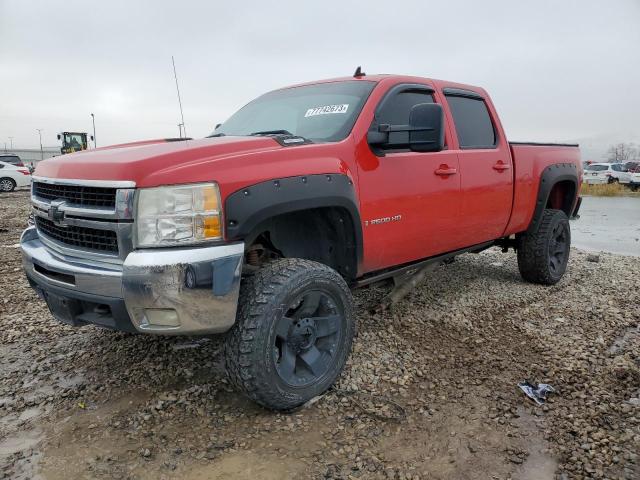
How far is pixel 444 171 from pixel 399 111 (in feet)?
1.80

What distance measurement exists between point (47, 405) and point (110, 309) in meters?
0.88

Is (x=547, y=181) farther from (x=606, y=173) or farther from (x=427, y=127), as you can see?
(x=606, y=173)

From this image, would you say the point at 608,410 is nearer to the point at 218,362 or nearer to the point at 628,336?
the point at 628,336

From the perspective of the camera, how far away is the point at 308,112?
11.7 ft

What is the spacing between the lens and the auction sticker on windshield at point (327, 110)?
3.40m

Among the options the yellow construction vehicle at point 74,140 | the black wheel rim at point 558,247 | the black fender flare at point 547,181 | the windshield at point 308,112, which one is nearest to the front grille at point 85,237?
the windshield at point 308,112

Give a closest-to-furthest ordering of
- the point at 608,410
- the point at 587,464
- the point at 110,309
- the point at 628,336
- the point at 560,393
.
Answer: the point at 587,464 → the point at 110,309 → the point at 608,410 → the point at 560,393 → the point at 628,336

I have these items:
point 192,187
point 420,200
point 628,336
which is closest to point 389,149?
point 420,200

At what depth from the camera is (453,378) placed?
322cm

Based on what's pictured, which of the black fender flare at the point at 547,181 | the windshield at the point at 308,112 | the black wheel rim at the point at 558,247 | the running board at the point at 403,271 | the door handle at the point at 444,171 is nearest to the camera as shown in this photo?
the windshield at the point at 308,112

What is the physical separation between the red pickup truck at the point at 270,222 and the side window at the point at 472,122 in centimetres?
6

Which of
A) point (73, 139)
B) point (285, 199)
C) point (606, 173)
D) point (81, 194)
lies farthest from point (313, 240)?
point (73, 139)

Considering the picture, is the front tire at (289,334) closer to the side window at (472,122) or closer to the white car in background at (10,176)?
the side window at (472,122)

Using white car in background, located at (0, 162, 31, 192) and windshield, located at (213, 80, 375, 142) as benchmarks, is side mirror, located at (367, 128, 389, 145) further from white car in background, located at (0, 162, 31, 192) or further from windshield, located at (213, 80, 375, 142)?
white car in background, located at (0, 162, 31, 192)
